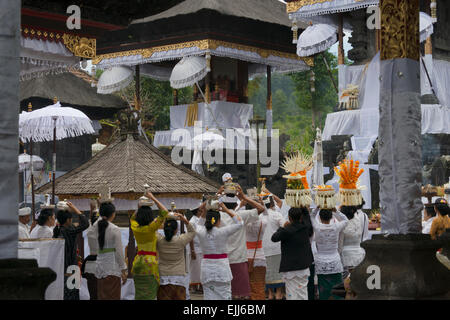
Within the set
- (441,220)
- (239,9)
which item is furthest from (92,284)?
(239,9)

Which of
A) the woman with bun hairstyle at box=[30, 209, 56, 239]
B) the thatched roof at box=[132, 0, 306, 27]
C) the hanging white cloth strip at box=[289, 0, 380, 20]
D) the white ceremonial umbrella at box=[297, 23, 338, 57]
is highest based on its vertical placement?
the thatched roof at box=[132, 0, 306, 27]

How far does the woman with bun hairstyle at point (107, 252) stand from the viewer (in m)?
9.79

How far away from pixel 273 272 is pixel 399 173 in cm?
539

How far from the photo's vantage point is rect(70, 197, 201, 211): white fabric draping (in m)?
11.1

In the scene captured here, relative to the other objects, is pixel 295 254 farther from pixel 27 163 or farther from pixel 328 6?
pixel 27 163

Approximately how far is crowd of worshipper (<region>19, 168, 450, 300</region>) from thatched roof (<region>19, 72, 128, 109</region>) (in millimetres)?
17619

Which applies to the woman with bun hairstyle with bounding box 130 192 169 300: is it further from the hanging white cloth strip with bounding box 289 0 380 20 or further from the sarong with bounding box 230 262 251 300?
the hanging white cloth strip with bounding box 289 0 380 20

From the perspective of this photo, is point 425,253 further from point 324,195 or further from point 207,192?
point 207,192

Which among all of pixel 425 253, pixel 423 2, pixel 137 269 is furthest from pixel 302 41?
pixel 425 253

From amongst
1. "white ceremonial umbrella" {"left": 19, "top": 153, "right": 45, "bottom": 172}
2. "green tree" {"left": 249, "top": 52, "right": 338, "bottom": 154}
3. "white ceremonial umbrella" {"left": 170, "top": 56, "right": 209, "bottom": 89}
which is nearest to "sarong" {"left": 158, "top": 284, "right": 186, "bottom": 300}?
"green tree" {"left": 249, "top": 52, "right": 338, "bottom": 154}

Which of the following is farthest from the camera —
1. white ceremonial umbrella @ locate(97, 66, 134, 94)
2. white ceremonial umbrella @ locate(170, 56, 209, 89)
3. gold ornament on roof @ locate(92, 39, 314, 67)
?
white ceremonial umbrella @ locate(97, 66, 134, 94)

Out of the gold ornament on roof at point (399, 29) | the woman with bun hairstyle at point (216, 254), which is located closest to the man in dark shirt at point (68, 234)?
the woman with bun hairstyle at point (216, 254)

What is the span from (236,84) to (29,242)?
22.3 metres

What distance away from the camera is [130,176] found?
11.2m
